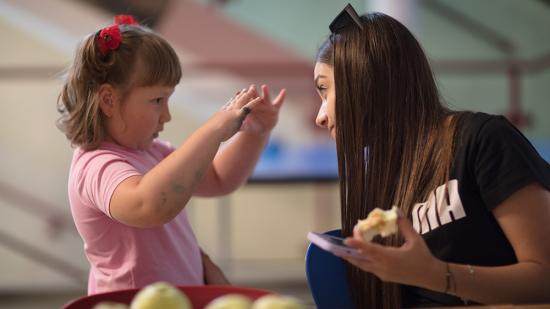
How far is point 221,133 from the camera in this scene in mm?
1447

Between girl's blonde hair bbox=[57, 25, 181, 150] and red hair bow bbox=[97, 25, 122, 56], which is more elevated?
red hair bow bbox=[97, 25, 122, 56]

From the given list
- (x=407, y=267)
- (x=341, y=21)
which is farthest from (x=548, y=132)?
(x=407, y=267)

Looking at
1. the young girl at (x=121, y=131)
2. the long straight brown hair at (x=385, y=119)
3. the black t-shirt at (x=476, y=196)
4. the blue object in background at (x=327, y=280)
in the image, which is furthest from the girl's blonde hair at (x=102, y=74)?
the black t-shirt at (x=476, y=196)

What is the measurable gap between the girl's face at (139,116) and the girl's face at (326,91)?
349 millimetres

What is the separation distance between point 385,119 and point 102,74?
64 centimetres

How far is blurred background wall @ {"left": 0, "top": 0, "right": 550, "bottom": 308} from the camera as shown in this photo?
179 inches

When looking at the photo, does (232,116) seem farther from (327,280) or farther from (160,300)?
(160,300)

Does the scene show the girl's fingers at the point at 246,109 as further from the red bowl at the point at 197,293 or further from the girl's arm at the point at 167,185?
the red bowl at the point at 197,293

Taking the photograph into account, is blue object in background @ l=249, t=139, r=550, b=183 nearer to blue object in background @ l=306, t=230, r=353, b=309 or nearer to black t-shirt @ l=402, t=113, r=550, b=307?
blue object in background @ l=306, t=230, r=353, b=309

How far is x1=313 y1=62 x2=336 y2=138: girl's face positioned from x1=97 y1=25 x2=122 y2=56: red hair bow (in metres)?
0.45

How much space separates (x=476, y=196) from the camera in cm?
142

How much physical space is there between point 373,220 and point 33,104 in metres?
4.02

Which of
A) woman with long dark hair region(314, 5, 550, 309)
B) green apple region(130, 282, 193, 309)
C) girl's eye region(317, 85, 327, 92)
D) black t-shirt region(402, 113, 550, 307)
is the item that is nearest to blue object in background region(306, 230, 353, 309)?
woman with long dark hair region(314, 5, 550, 309)

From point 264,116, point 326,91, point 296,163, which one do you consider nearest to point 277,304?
point 326,91
